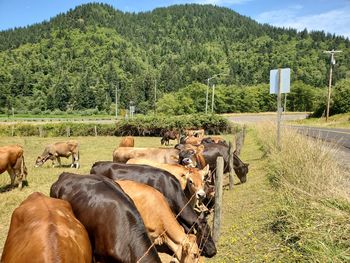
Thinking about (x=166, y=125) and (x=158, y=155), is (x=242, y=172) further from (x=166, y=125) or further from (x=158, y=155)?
(x=166, y=125)

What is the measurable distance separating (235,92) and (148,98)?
2612cm

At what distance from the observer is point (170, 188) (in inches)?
296

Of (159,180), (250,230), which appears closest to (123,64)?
(159,180)

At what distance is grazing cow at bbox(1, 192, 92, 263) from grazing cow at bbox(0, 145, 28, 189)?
874cm

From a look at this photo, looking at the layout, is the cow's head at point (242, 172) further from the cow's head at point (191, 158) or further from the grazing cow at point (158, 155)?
the grazing cow at point (158, 155)

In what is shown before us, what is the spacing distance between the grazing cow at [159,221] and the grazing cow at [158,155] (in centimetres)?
506

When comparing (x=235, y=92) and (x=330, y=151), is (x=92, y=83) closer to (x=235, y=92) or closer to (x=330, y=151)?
(x=235, y=92)

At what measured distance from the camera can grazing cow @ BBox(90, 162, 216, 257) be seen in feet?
21.6

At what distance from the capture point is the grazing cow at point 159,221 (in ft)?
18.6

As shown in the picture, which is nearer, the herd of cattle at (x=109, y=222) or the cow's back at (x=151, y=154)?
the herd of cattle at (x=109, y=222)

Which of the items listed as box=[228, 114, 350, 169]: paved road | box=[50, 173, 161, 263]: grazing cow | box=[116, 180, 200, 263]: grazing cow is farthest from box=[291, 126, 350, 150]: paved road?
box=[50, 173, 161, 263]: grazing cow

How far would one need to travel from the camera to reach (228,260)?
21.0 feet

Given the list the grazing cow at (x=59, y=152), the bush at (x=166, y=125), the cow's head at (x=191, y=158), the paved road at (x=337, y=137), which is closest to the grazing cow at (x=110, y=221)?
the cow's head at (x=191, y=158)

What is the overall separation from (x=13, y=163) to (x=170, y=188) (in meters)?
8.36
